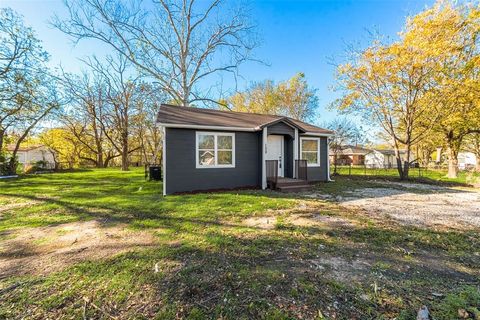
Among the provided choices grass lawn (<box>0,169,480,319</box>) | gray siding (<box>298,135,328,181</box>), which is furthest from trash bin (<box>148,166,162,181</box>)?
gray siding (<box>298,135,328,181</box>)

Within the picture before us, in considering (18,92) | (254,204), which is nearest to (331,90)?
(254,204)

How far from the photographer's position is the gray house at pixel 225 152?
25.6ft

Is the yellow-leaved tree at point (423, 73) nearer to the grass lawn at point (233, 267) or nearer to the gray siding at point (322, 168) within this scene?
the gray siding at point (322, 168)

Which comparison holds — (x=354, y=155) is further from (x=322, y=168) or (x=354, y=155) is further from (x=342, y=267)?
(x=342, y=267)

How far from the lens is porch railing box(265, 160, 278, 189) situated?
28.6 feet

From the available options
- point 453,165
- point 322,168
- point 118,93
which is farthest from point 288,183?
point 118,93

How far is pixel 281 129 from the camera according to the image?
925cm

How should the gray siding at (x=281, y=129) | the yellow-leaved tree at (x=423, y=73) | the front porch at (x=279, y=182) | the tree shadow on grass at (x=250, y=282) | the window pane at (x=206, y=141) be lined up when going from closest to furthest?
1. the tree shadow on grass at (x=250, y=282)
2. the window pane at (x=206, y=141)
3. the front porch at (x=279, y=182)
4. the gray siding at (x=281, y=129)
5. the yellow-leaved tree at (x=423, y=73)

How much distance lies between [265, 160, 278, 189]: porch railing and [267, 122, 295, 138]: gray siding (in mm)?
1320

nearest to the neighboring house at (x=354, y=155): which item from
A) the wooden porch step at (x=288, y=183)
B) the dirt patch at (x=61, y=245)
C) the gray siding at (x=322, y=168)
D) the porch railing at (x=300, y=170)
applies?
the gray siding at (x=322, y=168)

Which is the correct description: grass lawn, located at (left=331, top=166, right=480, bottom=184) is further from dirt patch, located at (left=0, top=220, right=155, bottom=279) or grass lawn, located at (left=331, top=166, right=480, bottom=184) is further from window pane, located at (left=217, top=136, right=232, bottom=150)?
dirt patch, located at (left=0, top=220, right=155, bottom=279)

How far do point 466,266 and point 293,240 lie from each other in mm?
2210

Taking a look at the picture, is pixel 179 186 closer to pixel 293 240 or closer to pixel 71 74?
pixel 293 240

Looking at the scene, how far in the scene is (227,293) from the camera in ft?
7.18
